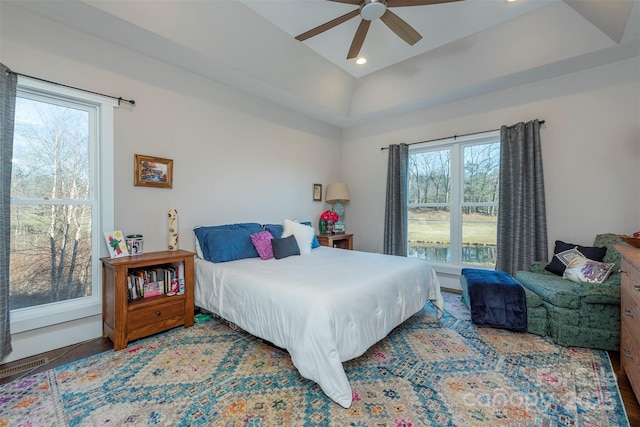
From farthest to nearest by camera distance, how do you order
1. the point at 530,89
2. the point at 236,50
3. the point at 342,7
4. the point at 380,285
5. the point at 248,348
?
1. the point at 530,89
2. the point at 236,50
3. the point at 342,7
4. the point at 248,348
5. the point at 380,285

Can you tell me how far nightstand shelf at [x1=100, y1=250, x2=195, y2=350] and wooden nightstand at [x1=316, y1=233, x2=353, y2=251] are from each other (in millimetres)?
2082

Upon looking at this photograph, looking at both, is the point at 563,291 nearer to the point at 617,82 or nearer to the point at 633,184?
the point at 633,184

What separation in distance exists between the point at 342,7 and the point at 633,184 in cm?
343

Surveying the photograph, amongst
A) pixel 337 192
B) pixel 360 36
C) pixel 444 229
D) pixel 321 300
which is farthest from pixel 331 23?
pixel 444 229

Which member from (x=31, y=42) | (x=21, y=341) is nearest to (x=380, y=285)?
(x=21, y=341)

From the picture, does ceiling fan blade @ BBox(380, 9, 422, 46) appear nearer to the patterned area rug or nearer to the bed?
the bed

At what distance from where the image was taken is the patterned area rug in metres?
1.50

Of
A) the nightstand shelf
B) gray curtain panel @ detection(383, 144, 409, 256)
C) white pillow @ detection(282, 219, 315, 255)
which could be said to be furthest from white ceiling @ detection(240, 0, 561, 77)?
the nightstand shelf

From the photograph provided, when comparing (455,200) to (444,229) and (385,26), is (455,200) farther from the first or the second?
(385,26)

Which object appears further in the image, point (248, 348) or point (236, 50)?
point (236, 50)

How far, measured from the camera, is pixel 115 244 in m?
2.43

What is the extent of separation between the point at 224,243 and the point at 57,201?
56.1 inches

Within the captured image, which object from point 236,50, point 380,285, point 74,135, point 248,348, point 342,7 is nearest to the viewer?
point 380,285

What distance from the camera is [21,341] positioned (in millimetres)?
2100
